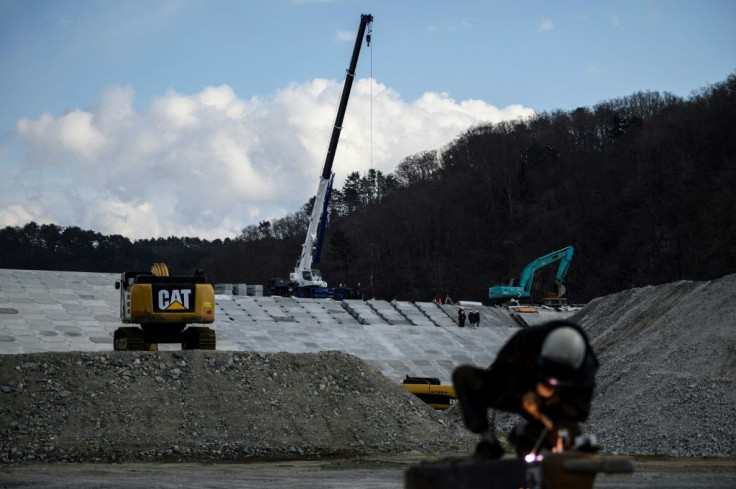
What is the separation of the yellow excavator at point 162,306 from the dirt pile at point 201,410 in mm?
2287

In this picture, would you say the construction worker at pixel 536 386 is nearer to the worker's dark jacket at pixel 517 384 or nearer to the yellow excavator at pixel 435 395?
the worker's dark jacket at pixel 517 384

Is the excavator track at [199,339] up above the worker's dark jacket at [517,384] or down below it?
below

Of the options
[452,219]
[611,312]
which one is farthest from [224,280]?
[611,312]

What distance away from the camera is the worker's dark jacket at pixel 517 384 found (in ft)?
16.6

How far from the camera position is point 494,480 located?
468 centimetres

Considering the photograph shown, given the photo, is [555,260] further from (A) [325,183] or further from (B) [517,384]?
(B) [517,384]

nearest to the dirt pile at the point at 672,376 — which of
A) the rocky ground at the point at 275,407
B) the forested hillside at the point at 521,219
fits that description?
the rocky ground at the point at 275,407

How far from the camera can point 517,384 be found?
5.23 meters

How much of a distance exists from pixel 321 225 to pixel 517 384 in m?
65.1

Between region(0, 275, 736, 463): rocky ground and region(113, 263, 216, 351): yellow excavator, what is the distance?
221 cm

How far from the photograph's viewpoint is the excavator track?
30219 millimetres

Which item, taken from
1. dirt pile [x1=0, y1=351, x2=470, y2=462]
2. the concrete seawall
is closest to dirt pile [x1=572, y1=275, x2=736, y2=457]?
dirt pile [x1=0, y1=351, x2=470, y2=462]

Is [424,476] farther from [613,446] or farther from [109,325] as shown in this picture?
Answer: [109,325]

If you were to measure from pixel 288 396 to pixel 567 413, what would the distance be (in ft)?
70.2
